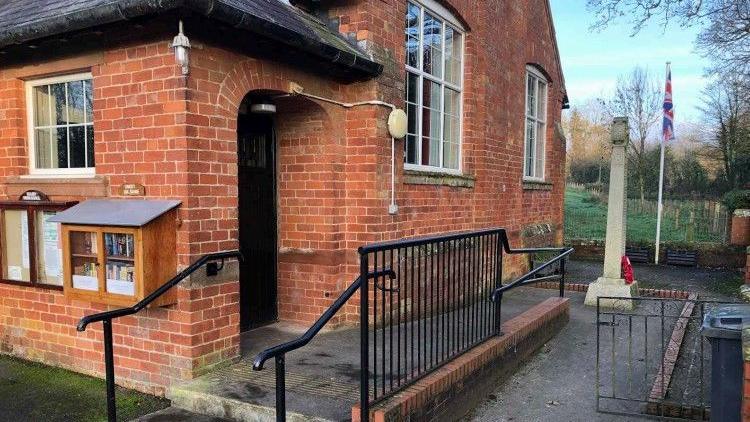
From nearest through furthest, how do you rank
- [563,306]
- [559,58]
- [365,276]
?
→ [365,276], [563,306], [559,58]

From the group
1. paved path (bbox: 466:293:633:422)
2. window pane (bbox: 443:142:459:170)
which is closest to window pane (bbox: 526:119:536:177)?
window pane (bbox: 443:142:459:170)

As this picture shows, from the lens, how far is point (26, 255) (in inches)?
207

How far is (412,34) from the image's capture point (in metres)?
6.98

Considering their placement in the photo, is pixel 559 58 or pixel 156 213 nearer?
pixel 156 213

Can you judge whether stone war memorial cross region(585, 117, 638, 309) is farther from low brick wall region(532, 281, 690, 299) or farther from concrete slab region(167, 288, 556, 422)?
concrete slab region(167, 288, 556, 422)

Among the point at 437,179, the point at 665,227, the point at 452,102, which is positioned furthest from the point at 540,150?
the point at 665,227

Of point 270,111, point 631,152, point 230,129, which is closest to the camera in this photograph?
point 230,129

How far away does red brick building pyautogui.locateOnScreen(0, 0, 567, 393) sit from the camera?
13.9 ft

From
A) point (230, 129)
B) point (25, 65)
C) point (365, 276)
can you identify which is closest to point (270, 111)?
point (230, 129)

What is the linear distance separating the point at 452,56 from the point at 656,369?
5046mm

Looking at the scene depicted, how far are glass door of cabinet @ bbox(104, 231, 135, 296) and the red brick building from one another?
0.32 metres

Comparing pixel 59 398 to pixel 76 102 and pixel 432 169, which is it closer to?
pixel 76 102

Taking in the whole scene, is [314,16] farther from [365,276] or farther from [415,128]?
[365,276]

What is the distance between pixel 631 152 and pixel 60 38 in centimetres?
2774
